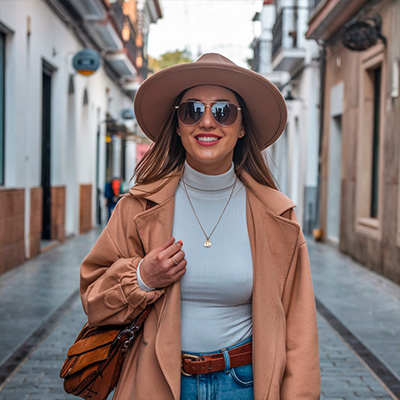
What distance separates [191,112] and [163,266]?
0.55 meters

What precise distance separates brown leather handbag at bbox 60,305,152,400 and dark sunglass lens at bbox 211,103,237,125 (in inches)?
26.1

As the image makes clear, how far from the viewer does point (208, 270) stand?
228 cm

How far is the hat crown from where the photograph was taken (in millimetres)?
2322

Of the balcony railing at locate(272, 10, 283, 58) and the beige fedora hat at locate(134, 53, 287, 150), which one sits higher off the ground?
the balcony railing at locate(272, 10, 283, 58)

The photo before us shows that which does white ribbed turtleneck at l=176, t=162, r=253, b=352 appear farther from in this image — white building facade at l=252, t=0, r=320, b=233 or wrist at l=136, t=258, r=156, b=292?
white building facade at l=252, t=0, r=320, b=233

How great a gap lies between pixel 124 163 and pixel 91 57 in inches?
775

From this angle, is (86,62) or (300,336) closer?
(300,336)

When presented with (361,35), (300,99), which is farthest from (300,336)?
(300,99)

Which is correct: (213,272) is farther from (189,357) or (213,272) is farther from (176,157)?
(176,157)

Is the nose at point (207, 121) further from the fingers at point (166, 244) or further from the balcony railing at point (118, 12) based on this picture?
the balcony railing at point (118, 12)

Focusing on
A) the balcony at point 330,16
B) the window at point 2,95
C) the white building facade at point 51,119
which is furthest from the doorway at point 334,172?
the window at point 2,95

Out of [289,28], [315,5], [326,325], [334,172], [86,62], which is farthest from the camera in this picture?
[289,28]

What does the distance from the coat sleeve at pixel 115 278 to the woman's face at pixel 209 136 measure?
0.28 meters

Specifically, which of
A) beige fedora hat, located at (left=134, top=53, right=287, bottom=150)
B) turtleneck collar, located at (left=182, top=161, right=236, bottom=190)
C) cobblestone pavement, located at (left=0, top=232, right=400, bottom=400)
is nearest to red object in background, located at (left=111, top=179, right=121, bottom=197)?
cobblestone pavement, located at (left=0, top=232, right=400, bottom=400)
